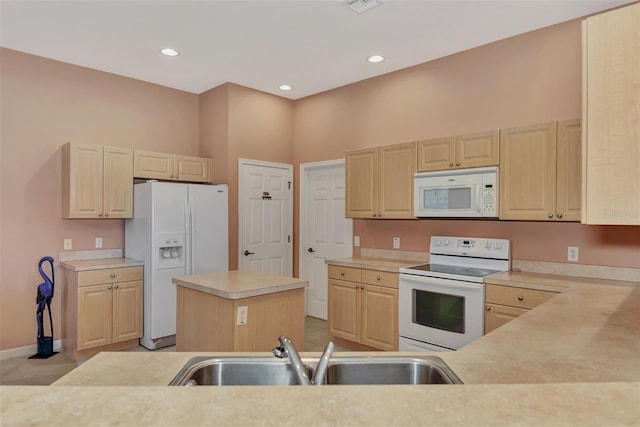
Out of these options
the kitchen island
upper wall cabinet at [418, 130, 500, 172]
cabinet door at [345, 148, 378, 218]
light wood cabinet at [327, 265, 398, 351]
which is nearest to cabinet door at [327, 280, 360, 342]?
light wood cabinet at [327, 265, 398, 351]

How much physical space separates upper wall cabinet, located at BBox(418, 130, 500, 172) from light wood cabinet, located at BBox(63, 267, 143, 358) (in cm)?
307

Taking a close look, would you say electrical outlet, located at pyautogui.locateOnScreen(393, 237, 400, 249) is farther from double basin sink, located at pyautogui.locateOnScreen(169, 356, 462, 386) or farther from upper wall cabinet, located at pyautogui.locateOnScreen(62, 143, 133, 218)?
double basin sink, located at pyautogui.locateOnScreen(169, 356, 462, 386)

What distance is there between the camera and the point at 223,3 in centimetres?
302

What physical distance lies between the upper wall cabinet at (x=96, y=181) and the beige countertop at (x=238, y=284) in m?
1.77

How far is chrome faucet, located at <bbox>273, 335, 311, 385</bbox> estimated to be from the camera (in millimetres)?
1198

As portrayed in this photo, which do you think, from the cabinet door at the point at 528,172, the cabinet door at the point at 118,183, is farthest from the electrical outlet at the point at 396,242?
the cabinet door at the point at 118,183

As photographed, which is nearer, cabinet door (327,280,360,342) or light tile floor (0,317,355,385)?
light tile floor (0,317,355,385)

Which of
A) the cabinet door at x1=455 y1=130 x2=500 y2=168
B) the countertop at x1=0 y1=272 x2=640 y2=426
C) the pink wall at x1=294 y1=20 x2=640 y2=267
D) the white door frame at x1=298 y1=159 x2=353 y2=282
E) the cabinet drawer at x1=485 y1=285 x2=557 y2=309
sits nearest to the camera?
the countertop at x1=0 y1=272 x2=640 y2=426

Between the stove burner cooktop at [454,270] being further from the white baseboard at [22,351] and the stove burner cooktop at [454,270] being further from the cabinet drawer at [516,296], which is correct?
the white baseboard at [22,351]

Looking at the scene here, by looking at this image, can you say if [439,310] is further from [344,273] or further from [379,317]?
[344,273]

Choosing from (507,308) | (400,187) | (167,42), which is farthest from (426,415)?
(167,42)

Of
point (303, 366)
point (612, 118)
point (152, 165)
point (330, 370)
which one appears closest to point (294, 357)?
point (303, 366)

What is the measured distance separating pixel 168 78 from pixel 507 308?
424 cm

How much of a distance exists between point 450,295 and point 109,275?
3184 millimetres
